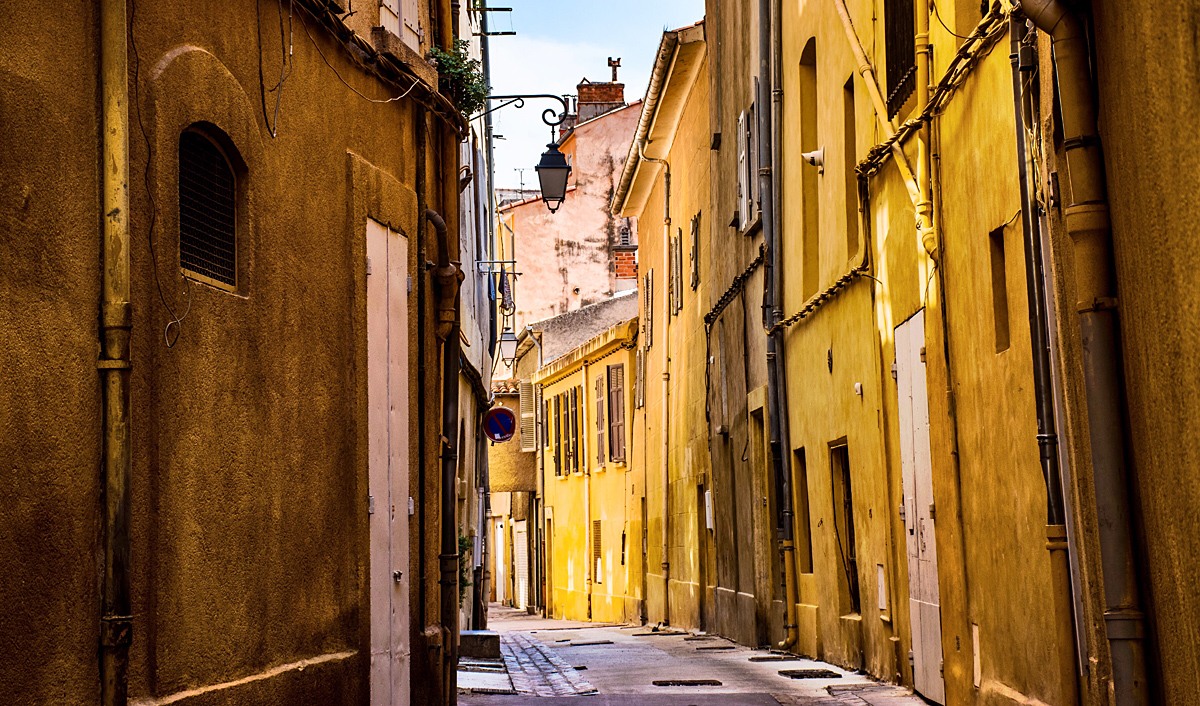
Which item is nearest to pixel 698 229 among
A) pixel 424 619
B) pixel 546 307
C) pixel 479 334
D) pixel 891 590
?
pixel 479 334

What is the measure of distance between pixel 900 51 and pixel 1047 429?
4.24 meters

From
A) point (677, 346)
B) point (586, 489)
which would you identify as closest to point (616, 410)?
point (586, 489)

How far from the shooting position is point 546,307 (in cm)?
3919

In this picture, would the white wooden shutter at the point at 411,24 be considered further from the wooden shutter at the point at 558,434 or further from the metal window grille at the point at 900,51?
the wooden shutter at the point at 558,434

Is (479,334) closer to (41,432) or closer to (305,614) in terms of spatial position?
(305,614)

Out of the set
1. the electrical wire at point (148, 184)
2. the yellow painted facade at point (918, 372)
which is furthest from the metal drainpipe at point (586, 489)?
the electrical wire at point (148, 184)

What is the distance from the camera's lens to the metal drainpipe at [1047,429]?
21.8ft

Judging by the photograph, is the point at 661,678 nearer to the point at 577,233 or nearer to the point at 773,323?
the point at 773,323

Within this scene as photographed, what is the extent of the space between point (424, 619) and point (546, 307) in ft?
98.9

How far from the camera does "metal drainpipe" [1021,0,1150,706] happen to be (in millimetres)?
4988

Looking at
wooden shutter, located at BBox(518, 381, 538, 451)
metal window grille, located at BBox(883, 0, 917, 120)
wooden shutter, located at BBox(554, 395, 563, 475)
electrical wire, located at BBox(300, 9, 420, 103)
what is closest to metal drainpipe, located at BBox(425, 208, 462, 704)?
electrical wire, located at BBox(300, 9, 420, 103)

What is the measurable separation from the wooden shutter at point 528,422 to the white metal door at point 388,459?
83.2 feet

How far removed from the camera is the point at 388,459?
866 centimetres

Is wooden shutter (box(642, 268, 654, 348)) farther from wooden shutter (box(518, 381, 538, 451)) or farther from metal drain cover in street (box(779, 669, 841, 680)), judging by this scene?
metal drain cover in street (box(779, 669, 841, 680))
